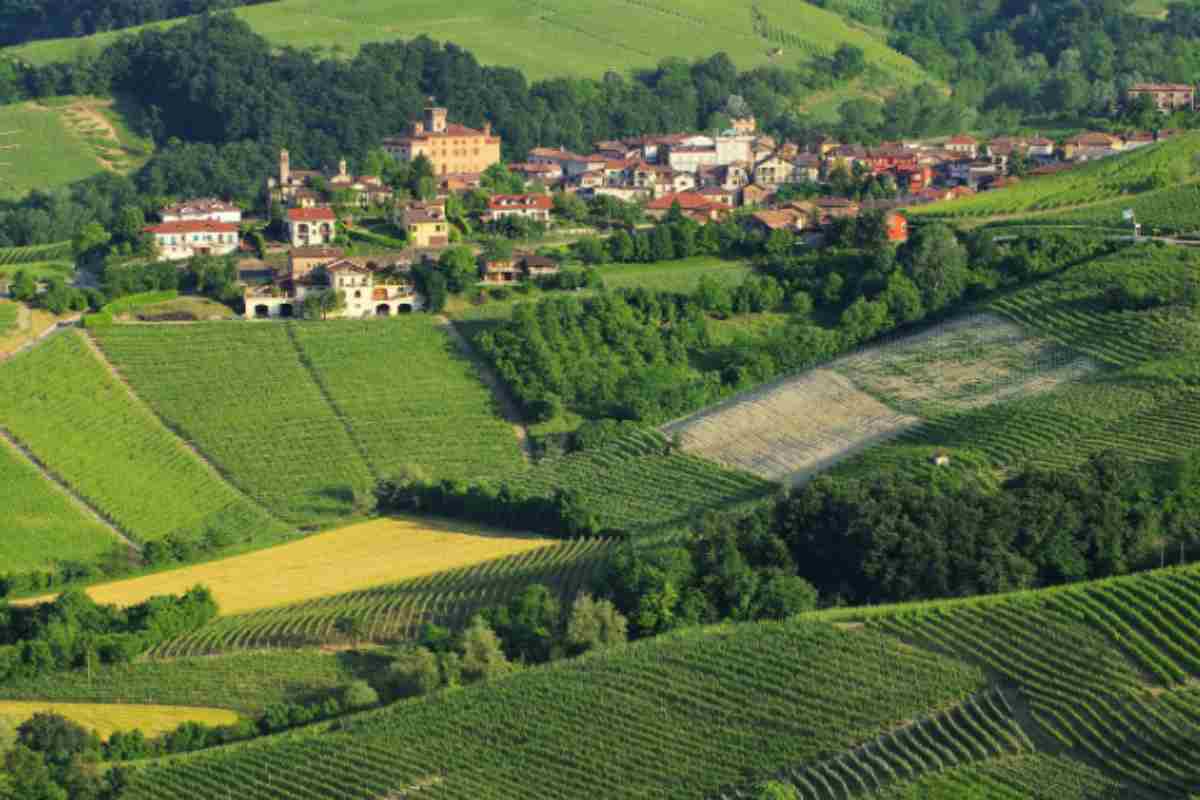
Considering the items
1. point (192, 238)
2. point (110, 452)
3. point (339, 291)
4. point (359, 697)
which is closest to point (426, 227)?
point (339, 291)

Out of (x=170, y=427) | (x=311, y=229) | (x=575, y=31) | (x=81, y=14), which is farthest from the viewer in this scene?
(x=81, y=14)

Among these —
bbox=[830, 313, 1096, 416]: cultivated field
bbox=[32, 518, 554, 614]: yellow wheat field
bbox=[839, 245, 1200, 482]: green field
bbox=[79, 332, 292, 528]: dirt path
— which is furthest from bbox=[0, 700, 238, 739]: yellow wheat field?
bbox=[830, 313, 1096, 416]: cultivated field

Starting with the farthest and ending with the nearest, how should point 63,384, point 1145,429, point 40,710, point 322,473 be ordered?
point 63,384 → point 322,473 → point 1145,429 → point 40,710

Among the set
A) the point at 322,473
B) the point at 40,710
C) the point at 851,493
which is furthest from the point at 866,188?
the point at 40,710

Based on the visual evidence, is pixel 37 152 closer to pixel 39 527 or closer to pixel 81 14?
pixel 81 14

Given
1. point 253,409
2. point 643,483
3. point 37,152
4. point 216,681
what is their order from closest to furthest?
1. point 216,681
2. point 643,483
3. point 253,409
4. point 37,152

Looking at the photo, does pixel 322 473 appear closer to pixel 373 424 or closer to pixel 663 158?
pixel 373 424

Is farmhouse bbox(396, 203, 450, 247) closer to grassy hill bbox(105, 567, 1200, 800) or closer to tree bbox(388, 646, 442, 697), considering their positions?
tree bbox(388, 646, 442, 697)
